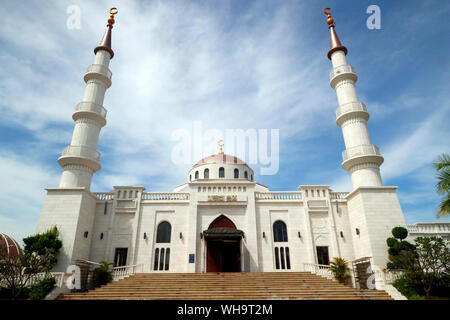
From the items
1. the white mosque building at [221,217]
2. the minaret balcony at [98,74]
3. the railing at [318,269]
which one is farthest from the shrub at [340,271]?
the minaret balcony at [98,74]

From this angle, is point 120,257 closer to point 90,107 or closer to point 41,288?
point 41,288

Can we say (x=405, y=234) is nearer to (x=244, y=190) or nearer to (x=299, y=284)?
(x=299, y=284)

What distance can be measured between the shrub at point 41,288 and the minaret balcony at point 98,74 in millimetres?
17497

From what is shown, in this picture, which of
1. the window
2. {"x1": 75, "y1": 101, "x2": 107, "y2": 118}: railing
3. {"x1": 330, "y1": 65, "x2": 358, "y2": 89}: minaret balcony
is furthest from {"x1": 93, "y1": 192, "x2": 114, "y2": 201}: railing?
{"x1": 330, "y1": 65, "x2": 358, "y2": 89}: minaret balcony

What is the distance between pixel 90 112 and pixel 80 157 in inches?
166

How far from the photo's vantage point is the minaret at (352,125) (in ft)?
72.0

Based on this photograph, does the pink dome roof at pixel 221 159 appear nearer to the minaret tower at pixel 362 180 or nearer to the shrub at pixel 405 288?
the minaret tower at pixel 362 180

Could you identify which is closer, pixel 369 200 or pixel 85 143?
pixel 369 200

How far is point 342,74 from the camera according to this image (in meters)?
25.5

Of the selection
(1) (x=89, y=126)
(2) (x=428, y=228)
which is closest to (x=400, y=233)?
(2) (x=428, y=228)
